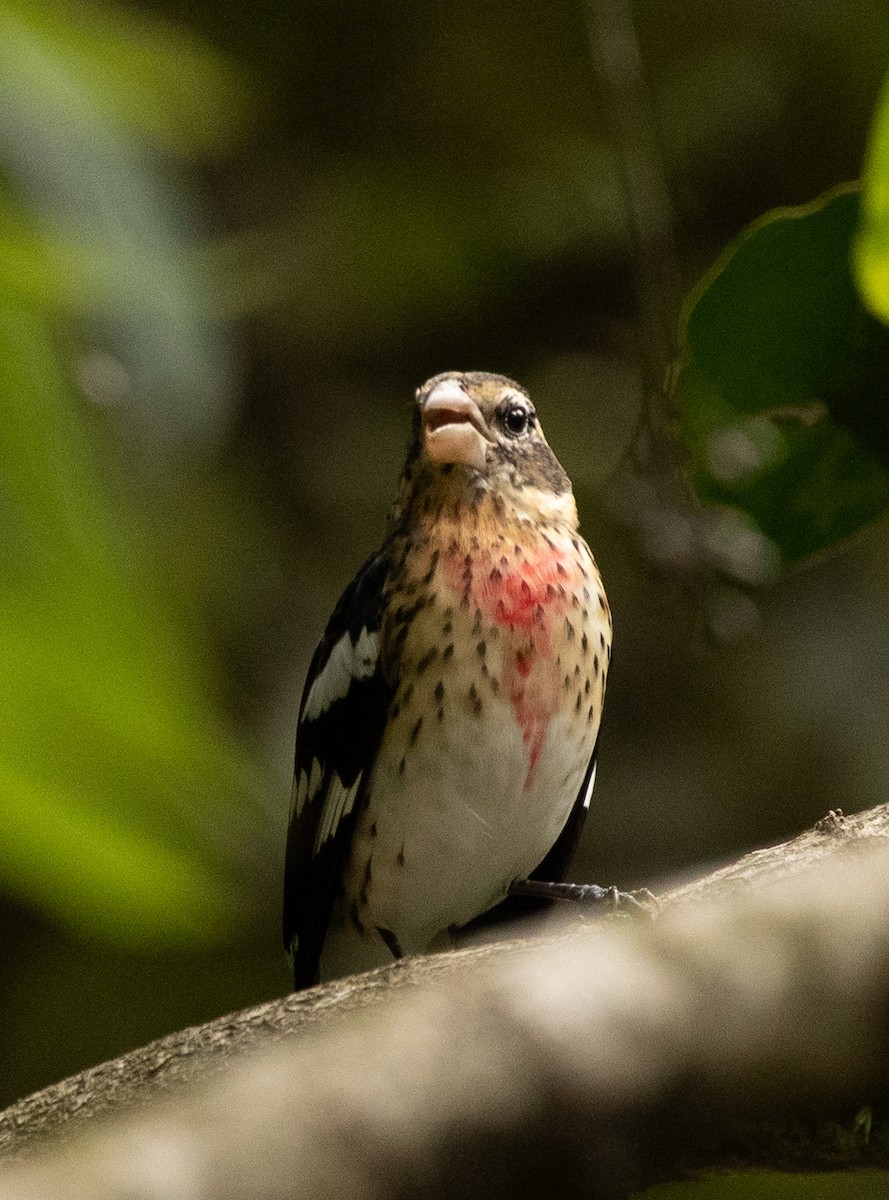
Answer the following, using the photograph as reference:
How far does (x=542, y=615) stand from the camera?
7.92ft

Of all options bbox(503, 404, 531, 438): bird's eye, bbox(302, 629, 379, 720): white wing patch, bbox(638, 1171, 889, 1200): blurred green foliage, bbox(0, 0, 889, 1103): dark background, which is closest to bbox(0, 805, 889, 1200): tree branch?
bbox(638, 1171, 889, 1200): blurred green foliage

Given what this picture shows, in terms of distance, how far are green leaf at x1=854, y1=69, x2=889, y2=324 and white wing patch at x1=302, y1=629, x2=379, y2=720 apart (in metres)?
1.11

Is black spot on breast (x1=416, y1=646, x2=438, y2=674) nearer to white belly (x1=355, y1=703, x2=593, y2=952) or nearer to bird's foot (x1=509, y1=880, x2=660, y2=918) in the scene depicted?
white belly (x1=355, y1=703, x2=593, y2=952)

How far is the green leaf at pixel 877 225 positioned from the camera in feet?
4.95

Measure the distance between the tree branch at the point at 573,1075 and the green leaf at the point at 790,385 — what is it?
3.02 ft

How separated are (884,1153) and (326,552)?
3.51 meters

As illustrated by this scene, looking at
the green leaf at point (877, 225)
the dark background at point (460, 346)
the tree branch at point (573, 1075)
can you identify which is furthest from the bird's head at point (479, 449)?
the dark background at point (460, 346)

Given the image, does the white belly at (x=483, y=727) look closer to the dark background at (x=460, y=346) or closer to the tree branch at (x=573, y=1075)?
the tree branch at (x=573, y=1075)

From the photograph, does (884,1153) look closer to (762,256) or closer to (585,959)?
(585,959)

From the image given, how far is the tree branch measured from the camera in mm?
953

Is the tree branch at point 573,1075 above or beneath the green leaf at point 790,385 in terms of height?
beneath

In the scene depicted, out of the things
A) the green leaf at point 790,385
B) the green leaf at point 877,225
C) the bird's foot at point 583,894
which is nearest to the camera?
the green leaf at point 877,225

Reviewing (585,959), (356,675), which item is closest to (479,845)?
(356,675)

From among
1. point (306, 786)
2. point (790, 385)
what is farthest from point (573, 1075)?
point (306, 786)
